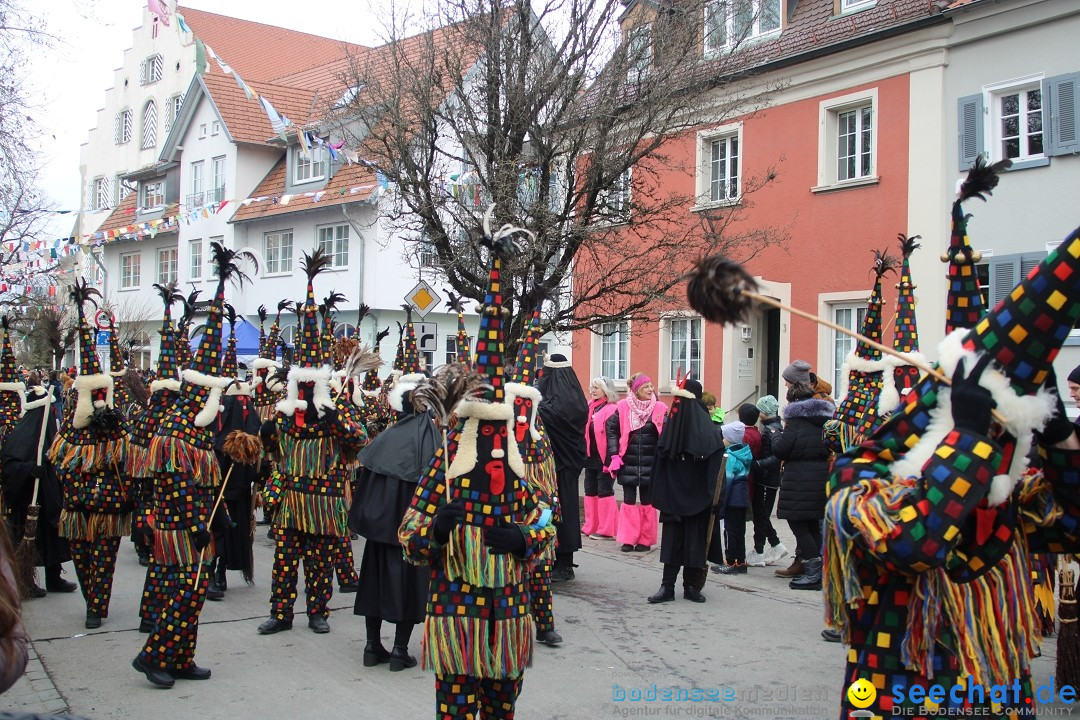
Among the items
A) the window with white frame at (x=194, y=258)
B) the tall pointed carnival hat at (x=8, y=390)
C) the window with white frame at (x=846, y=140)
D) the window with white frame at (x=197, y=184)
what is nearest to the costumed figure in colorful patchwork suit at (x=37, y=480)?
the tall pointed carnival hat at (x=8, y=390)

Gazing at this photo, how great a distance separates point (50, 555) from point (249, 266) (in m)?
Answer: 20.7

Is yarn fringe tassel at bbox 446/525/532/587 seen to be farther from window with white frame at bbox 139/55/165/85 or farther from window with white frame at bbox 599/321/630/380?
window with white frame at bbox 139/55/165/85

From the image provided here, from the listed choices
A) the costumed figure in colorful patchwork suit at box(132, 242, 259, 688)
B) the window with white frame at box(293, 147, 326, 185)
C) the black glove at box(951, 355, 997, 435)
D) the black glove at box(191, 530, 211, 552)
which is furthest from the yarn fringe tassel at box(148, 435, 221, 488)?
the window with white frame at box(293, 147, 326, 185)

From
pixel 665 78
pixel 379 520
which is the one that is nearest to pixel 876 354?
pixel 379 520

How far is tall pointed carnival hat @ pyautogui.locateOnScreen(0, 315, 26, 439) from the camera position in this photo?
29.7ft

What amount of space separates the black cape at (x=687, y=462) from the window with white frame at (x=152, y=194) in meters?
32.6

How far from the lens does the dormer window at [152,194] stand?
36.9 metres

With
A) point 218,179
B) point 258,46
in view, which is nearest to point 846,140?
point 218,179

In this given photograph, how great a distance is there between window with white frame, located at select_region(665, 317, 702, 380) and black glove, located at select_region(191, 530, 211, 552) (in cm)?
1363

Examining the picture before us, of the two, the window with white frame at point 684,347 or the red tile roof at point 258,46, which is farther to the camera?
the red tile roof at point 258,46

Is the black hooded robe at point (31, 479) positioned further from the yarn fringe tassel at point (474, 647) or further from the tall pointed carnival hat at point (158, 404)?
the yarn fringe tassel at point (474, 647)

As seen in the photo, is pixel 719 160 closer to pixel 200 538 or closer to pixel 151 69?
pixel 200 538

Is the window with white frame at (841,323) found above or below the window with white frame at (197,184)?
below

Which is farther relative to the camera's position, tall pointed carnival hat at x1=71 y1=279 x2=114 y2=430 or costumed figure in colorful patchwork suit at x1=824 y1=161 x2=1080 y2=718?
tall pointed carnival hat at x1=71 y1=279 x2=114 y2=430
